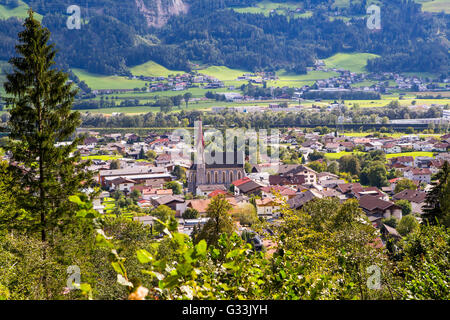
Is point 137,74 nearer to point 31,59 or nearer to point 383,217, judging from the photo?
point 383,217

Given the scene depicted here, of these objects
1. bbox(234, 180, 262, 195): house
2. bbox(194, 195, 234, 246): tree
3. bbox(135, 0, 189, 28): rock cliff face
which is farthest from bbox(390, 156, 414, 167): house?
bbox(135, 0, 189, 28): rock cliff face

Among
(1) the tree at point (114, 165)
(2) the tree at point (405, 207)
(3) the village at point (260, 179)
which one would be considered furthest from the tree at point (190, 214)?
(1) the tree at point (114, 165)

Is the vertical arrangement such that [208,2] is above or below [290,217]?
above

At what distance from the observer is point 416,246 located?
11.5m

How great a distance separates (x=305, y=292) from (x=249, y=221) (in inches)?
958

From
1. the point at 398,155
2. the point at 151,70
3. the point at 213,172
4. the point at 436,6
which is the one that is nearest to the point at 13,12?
the point at 151,70

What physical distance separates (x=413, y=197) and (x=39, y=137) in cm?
3012

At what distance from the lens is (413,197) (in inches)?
1351

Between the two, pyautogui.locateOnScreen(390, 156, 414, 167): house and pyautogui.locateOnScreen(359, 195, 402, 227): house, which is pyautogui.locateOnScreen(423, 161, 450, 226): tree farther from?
pyautogui.locateOnScreen(390, 156, 414, 167): house

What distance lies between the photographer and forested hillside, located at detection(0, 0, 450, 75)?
5187 inches

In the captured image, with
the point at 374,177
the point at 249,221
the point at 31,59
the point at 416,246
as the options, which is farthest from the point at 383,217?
the point at 31,59

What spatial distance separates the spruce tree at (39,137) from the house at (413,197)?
26.8 metres

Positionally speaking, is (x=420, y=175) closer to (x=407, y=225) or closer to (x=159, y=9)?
(x=407, y=225)

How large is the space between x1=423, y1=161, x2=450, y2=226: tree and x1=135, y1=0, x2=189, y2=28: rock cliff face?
552 ft
